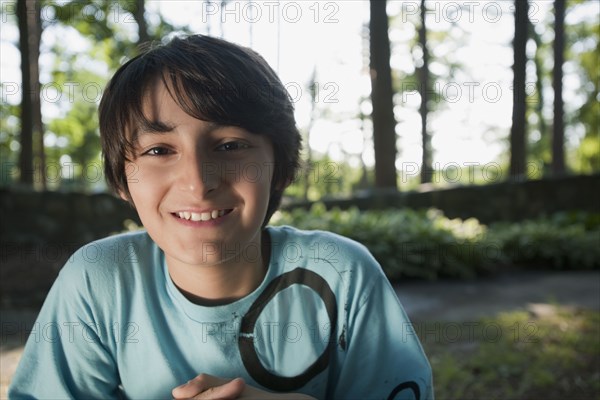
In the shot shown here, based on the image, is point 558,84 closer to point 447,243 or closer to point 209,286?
point 447,243

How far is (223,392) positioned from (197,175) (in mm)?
444

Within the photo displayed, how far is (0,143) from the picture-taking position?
42.2 ft

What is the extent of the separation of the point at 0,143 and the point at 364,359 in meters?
13.6

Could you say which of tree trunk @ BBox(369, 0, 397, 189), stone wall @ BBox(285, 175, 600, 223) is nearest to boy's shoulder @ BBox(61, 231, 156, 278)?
stone wall @ BBox(285, 175, 600, 223)

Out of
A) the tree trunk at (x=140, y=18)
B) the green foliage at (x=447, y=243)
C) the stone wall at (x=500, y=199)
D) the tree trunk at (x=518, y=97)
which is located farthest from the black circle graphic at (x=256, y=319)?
the tree trunk at (x=518, y=97)

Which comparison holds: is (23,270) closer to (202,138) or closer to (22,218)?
(22,218)

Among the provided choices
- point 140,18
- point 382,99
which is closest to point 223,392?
point 140,18

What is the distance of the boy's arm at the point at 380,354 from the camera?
130cm

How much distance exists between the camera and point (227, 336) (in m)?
1.32

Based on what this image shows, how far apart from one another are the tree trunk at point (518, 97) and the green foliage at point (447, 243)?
12.6 ft

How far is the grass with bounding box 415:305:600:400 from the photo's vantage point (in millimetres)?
2590

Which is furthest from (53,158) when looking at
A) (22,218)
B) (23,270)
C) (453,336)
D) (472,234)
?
(453,336)

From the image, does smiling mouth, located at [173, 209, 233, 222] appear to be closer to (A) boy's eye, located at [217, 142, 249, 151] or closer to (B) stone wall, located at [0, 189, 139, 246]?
(A) boy's eye, located at [217, 142, 249, 151]

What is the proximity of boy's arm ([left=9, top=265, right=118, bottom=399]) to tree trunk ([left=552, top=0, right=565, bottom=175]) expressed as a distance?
12261mm
